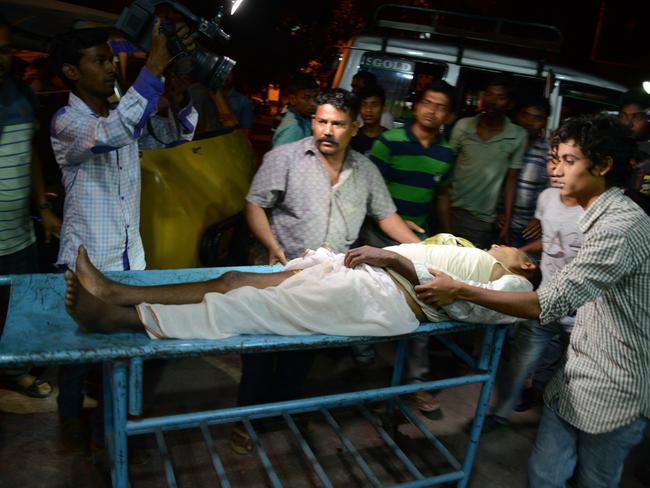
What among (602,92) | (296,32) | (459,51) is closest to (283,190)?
(459,51)

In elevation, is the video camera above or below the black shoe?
above

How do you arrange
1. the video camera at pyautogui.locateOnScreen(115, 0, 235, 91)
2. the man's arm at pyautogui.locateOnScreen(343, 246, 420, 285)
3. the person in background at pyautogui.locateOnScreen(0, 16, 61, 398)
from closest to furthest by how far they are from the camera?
1. the video camera at pyautogui.locateOnScreen(115, 0, 235, 91)
2. the man's arm at pyautogui.locateOnScreen(343, 246, 420, 285)
3. the person in background at pyautogui.locateOnScreen(0, 16, 61, 398)

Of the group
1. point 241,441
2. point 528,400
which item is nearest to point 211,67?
point 241,441

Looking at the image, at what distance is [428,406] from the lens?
3492 millimetres

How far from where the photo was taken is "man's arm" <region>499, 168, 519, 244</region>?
4.08 meters

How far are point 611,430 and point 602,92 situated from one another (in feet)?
12.3

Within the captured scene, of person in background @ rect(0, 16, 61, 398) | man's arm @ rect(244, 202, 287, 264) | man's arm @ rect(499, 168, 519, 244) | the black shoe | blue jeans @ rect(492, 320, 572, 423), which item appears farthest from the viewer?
man's arm @ rect(499, 168, 519, 244)

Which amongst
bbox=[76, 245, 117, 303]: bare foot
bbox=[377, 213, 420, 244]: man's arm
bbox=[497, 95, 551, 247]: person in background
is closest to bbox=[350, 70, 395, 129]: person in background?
bbox=[497, 95, 551, 247]: person in background

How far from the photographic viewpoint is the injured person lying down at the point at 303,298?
2010 mm

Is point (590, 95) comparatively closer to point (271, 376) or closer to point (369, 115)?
point (369, 115)

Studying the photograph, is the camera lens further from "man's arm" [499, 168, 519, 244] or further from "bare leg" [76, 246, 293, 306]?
"man's arm" [499, 168, 519, 244]

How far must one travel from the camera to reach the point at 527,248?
3.55 metres

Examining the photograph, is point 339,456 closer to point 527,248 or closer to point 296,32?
→ point 527,248

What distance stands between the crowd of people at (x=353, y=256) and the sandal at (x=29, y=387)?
0.01 metres
